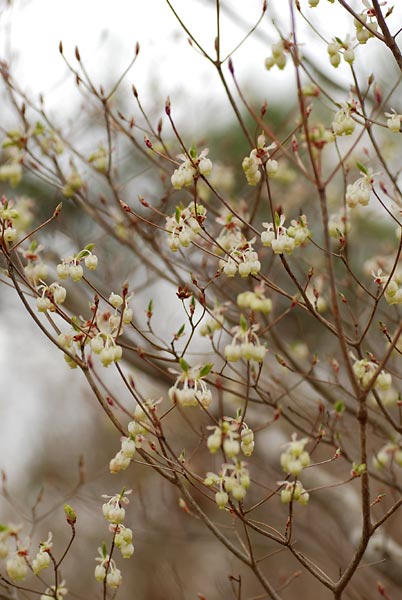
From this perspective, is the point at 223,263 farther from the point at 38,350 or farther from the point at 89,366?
the point at 38,350

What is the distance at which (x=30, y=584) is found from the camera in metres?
6.49

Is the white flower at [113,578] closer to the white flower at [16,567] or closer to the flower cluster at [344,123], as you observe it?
the white flower at [16,567]

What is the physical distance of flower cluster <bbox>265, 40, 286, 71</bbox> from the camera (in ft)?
5.29

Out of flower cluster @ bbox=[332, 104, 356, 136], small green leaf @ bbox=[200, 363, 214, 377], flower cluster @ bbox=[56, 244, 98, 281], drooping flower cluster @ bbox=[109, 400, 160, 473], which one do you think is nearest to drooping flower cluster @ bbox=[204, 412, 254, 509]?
small green leaf @ bbox=[200, 363, 214, 377]

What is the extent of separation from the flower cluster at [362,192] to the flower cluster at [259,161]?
192 mm

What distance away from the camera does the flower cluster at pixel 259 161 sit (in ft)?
5.31

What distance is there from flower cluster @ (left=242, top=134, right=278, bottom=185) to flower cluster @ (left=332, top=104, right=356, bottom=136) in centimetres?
16

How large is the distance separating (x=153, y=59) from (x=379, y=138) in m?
1.75

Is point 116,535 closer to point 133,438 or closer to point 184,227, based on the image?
point 133,438

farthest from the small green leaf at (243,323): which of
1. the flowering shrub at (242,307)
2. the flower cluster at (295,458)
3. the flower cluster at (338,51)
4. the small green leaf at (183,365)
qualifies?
the flower cluster at (338,51)

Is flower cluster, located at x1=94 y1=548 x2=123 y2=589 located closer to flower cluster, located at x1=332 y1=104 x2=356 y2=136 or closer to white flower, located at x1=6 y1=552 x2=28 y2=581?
white flower, located at x1=6 y1=552 x2=28 y2=581

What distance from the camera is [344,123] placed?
1.62m

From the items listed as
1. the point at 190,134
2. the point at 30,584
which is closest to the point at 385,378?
the point at 190,134

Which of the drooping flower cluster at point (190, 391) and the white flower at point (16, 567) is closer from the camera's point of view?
the drooping flower cluster at point (190, 391)
